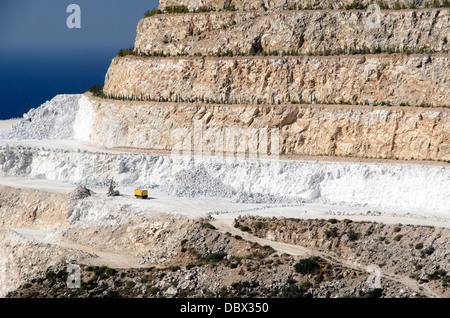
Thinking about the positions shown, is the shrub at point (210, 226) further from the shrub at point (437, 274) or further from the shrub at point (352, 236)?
the shrub at point (437, 274)

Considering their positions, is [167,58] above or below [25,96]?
above

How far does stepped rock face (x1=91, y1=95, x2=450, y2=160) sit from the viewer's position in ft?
194

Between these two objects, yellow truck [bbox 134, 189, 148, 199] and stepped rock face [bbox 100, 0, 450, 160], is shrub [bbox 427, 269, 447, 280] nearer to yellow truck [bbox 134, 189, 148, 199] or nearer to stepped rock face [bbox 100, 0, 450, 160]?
stepped rock face [bbox 100, 0, 450, 160]

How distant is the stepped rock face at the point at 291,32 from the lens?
206 ft

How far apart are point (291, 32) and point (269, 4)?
394cm

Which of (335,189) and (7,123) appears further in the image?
(7,123)

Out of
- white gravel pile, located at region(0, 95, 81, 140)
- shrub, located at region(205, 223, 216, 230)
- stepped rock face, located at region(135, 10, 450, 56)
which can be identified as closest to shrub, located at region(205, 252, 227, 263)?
shrub, located at region(205, 223, 216, 230)

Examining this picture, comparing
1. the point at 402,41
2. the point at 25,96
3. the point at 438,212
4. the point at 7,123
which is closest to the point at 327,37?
the point at 402,41

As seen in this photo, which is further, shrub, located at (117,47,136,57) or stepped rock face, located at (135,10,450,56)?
shrub, located at (117,47,136,57)

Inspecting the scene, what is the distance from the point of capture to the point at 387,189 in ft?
188

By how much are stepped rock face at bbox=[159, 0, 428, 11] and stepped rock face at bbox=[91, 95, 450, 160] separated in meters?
8.56

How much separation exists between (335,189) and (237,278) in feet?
40.9

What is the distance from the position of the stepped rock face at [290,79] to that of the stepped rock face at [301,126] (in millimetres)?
1260
